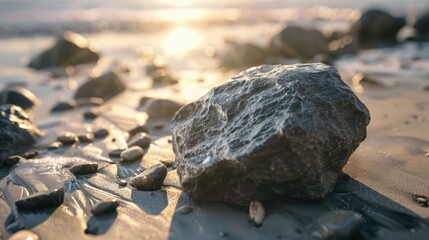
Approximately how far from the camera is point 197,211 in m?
2.31

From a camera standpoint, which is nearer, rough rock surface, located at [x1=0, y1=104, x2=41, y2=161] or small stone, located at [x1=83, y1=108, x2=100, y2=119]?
rough rock surface, located at [x1=0, y1=104, x2=41, y2=161]

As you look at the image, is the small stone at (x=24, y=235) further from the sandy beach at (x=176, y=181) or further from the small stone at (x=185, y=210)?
the small stone at (x=185, y=210)

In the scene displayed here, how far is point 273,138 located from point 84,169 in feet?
5.50

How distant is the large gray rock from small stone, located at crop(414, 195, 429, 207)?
497 mm

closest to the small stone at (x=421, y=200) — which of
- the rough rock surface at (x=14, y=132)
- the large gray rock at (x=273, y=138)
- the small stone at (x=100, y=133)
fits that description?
the large gray rock at (x=273, y=138)

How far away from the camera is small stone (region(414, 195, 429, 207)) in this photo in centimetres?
225

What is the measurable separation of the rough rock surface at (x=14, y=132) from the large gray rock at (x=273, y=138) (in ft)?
6.03

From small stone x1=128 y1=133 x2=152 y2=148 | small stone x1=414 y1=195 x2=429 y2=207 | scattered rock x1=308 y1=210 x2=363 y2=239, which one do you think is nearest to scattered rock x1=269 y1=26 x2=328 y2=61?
small stone x1=128 y1=133 x2=152 y2=148

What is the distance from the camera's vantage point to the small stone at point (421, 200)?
2.25 metres

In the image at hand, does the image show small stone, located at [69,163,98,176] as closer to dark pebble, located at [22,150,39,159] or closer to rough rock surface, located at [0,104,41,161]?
dark pebble, located at [22,150,39,159]

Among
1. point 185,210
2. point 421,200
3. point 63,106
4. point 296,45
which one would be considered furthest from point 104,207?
point 296,45

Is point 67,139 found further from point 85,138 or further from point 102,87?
point 102,87

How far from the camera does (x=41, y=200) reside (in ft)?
7.92

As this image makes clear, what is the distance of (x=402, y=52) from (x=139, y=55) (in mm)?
6161
